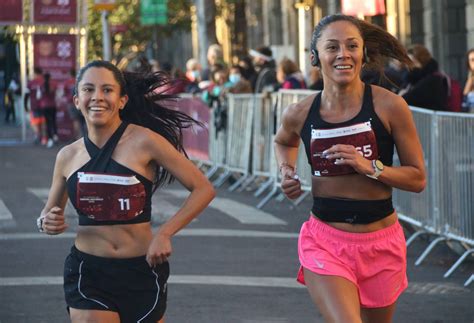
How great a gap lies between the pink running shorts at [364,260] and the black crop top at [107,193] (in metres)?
0.78

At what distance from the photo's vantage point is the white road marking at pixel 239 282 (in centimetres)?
1053

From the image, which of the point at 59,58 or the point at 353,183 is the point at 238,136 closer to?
the point at 353,183

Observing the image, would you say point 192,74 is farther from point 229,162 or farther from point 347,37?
point 347,37

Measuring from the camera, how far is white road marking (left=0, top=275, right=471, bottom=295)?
10.5m

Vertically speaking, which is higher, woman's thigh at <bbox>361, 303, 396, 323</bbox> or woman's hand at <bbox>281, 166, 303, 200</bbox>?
woman's hand at <bbox>281, 166, 303, 200</bbox>

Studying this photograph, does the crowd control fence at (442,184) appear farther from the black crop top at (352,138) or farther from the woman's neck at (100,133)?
the woman's neck at (100,133)

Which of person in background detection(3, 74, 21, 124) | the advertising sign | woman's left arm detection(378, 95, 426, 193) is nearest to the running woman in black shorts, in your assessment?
woman's left arm detection(378, 95, 426, 193)

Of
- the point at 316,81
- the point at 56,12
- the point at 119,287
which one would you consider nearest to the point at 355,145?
the point at 119,287

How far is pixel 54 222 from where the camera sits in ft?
19.9

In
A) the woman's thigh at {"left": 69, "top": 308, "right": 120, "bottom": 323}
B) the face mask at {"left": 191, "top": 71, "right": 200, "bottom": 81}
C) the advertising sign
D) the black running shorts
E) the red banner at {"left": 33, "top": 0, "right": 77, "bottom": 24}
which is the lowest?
the woman's thigh at {"left": 69, "top": 308, "right": 120, "bottom": 323}

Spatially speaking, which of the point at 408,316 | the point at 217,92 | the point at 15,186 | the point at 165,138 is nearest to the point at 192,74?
the point at 217,92

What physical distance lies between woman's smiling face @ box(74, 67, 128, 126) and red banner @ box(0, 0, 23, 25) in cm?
2675

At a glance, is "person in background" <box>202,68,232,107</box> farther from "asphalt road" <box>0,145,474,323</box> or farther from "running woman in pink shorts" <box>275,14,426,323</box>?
"running woman in pink shorts" <box>275,14,426,323</box>

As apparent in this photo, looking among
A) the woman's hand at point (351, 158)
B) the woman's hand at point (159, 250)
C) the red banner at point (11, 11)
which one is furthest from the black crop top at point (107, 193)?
the red banner at point (11, 11)
